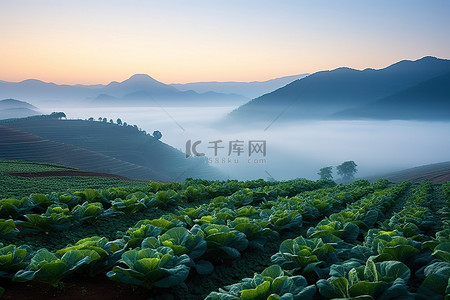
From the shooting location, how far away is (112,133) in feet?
360

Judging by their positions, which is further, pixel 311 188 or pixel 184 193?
pixel 311 188

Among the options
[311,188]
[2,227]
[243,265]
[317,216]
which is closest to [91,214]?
[2,227]

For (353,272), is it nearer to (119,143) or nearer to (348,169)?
(119,143)

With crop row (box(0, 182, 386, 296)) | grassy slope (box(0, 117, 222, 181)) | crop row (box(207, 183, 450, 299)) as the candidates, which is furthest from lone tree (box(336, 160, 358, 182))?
crop row (box(0, 182, 386, 296))

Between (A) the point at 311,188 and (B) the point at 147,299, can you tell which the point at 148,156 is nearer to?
(A) the point at 311,188

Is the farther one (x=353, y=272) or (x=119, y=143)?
(x=119, y=143)

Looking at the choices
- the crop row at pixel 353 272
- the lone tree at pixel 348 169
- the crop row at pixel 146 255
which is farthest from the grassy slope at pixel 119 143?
the crop row at pixel 353 272

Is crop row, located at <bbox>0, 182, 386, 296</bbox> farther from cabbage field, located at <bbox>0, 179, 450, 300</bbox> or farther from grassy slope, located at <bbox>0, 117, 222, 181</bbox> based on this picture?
grassy slope, located at <bbox>0, 117, 222, 181</bbox>

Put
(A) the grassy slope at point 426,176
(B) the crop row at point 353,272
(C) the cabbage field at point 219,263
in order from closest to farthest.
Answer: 1. (B) the crop row at point 353,272
2. (C) the cabbage field at point 219,263
3. (A) the grassy slope at point 426,176

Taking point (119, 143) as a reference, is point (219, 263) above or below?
below

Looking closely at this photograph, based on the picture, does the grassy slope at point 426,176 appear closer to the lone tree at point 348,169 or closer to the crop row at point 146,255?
the lone tree at point 348,169

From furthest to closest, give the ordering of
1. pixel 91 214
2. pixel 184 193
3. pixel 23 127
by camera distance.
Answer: pixel 23 127 < pixel 184 193 < pixel 91 214

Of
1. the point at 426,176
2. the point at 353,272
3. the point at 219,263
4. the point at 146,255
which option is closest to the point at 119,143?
the point at 426,176

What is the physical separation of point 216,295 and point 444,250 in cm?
213
